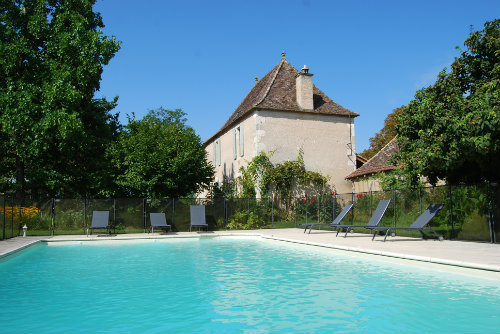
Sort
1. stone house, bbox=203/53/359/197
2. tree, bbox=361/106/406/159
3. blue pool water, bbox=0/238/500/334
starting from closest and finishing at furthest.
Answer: blue pool water, bbox=0/238/500/334, stone house, bbox=203/53/359/197, tree, bbox=361/106/406/159

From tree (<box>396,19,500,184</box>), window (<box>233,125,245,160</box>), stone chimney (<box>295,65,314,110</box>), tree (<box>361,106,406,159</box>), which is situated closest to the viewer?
tree (<box>396,19,500,184</box>)

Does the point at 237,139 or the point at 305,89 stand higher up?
the point at 305,89

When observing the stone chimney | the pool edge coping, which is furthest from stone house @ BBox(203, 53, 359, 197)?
the pool edge coping

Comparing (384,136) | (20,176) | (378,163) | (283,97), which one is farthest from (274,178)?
(384,136)

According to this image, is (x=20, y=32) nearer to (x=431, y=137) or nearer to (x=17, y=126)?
(x=17, y=126)

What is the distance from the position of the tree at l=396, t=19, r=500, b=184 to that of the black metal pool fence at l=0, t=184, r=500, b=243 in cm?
124

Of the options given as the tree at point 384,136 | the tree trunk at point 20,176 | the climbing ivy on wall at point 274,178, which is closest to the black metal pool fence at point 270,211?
the climbing ivy on wall at point 274,178

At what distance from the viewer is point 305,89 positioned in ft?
81.9

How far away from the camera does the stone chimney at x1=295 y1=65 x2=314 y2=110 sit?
2483cm

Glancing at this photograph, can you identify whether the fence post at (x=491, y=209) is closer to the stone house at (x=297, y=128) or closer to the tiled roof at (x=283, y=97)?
the stone house at (x=297, y=128)

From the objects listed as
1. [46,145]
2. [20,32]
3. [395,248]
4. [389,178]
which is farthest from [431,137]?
[20,32]

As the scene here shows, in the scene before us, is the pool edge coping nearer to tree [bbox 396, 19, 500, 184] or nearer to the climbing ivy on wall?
tree [bbox 396, 19, 500, 184]

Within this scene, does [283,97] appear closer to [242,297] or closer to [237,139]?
[237,139]

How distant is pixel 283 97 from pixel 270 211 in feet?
25.2
